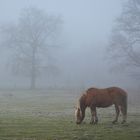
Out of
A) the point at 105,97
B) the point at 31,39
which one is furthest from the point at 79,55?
the point at 105,97

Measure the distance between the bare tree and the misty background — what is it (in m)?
2.11

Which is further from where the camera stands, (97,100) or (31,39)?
(31,39)

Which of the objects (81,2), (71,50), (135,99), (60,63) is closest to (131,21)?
(135,99)

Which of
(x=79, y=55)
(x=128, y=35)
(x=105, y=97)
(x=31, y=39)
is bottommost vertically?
(x=105, y=97)

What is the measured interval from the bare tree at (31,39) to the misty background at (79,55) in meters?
2.11

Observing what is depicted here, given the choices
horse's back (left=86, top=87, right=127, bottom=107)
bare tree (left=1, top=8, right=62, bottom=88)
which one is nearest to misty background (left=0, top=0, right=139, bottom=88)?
bare tree (left=1, top=8, right=62, bottom=88)

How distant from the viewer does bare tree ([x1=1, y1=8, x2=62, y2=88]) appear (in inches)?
2293

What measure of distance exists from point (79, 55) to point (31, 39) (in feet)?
78.5

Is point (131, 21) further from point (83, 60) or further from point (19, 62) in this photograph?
point (83, 60)

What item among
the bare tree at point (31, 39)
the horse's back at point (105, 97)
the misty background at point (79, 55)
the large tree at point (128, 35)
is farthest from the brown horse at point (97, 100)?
the bare tree at point (31, 39)

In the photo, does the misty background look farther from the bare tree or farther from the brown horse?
the brown horse

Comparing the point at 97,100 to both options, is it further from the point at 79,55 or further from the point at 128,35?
the point at 79,55

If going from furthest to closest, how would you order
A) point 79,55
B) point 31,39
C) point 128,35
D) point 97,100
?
1. point 79,55
2. point 31,39
3. point 128,35
4. point 97,100

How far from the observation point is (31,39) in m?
60.3
